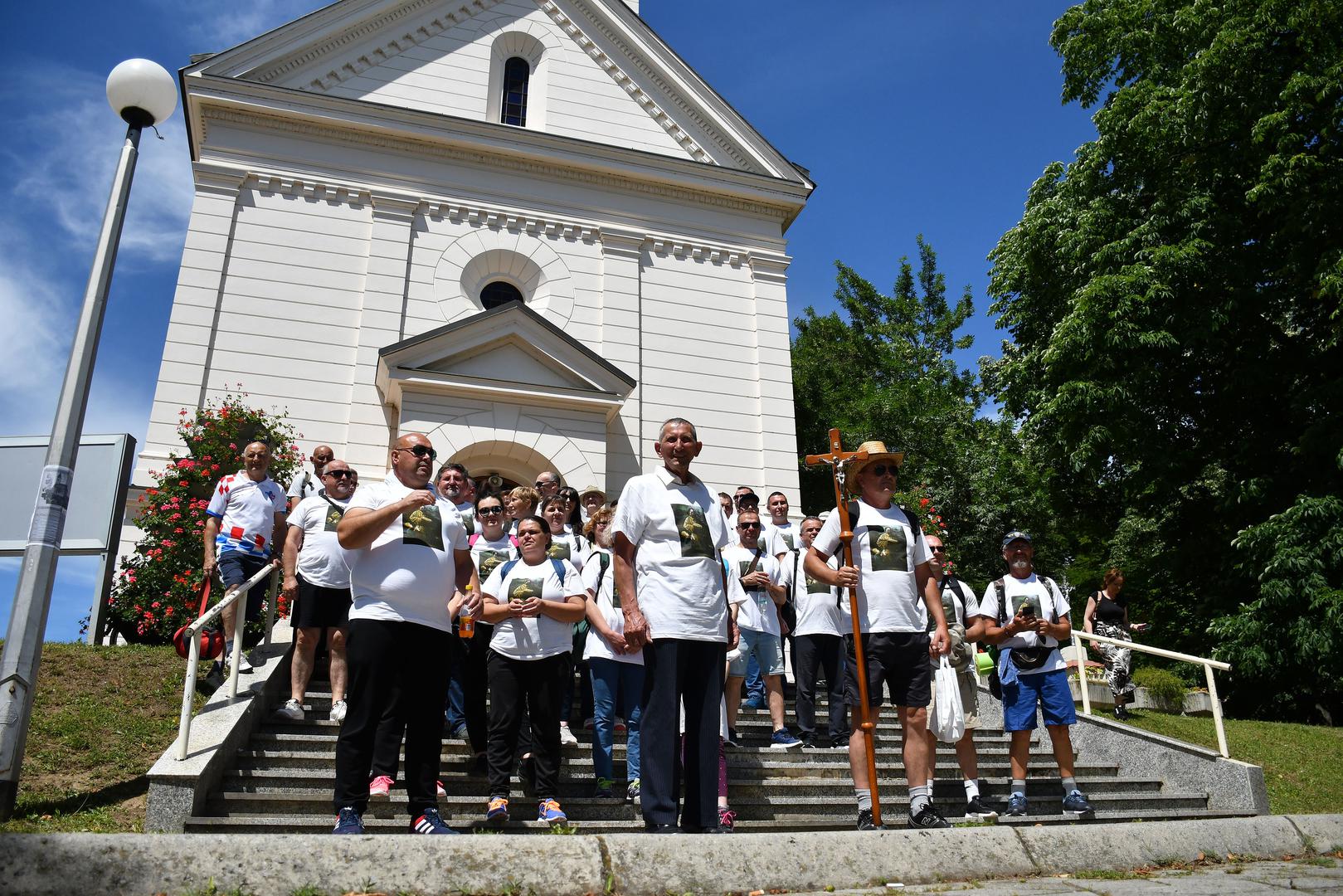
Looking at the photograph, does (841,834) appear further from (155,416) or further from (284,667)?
(155,416)

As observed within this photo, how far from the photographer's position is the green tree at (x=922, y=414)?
87.2 feet

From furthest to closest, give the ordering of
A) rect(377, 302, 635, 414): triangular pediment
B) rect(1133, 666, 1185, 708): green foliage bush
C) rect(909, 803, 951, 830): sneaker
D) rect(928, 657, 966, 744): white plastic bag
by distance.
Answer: rect(377, 302, 635, 414): triangular pediment
rect(1133, 666, 1185, 708): green foliage bush
rect(928, 657, 966, 744): white plastic bag
rect(909, 803, 951, 830): sneaker

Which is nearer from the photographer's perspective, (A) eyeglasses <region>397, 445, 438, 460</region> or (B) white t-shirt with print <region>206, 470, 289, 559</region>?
(A) eyeglasses <region>397, 445, 438, 460</region>

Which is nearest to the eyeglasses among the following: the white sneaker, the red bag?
the red bag

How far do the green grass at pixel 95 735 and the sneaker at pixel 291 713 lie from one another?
92 centimetres

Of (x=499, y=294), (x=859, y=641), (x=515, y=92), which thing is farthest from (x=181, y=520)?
(x=515, y=92)

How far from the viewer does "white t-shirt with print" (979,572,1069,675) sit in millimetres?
7434

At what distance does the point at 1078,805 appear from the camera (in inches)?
282

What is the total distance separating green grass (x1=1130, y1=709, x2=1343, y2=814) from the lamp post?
390 inches

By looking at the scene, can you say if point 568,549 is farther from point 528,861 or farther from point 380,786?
point 528,861

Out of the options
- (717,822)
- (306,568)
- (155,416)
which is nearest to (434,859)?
(717,822)

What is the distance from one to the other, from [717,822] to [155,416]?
1297 cm

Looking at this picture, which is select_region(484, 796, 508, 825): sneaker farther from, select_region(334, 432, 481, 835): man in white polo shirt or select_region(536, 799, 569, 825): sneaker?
select_region(334, 432, 481, 835): man in white polo shirt

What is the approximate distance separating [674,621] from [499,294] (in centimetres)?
1359
